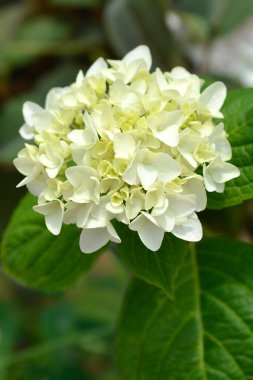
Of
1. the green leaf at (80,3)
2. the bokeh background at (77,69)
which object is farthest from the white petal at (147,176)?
the green leaf at (80,3)

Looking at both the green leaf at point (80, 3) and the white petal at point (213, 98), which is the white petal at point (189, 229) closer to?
the white petal at point (213, 98)

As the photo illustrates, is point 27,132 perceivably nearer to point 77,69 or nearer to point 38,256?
point 38,256

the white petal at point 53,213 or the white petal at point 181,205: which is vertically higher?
the white petal at point 53,213

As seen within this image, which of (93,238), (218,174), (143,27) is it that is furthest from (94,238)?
(143,27)

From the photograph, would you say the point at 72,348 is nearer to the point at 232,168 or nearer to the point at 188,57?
the point at 188,57

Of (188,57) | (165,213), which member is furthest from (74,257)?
(188,57)

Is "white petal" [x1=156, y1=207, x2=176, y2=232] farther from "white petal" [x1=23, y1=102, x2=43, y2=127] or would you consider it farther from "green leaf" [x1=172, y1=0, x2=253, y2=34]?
"green leaf" [x1=172, y1=0, x2=253, y2=34]

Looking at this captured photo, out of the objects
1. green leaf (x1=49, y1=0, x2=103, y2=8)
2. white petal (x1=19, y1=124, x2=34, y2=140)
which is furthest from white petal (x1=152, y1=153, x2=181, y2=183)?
green leaf (x1=49, y1=0, x2=103, y2=8)
